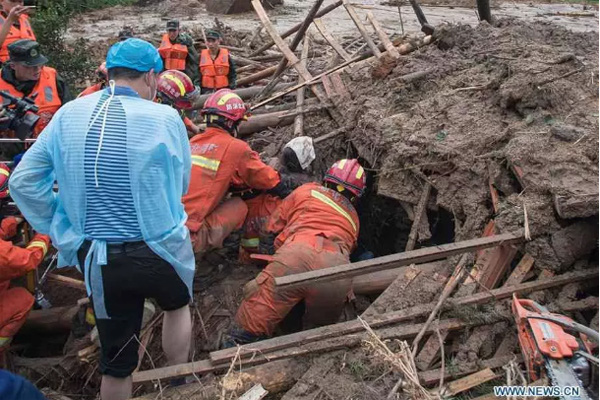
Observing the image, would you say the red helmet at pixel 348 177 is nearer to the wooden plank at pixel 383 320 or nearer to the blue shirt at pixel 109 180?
the wooden plank at pixel 383 320

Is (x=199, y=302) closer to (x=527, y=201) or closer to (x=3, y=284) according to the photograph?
(x=3, y=284)

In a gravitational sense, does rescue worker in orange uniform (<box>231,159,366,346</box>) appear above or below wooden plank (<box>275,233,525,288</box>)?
below

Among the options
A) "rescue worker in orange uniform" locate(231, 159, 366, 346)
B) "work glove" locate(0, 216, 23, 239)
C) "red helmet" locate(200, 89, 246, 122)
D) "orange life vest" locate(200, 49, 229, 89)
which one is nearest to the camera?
"rescue worker in orange uniform" locate(231, 159, 366, 346)

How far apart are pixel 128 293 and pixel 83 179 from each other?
2.40 ft

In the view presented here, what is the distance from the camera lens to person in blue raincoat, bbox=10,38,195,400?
2.81m

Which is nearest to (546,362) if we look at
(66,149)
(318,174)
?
(66,149)

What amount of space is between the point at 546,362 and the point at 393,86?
13.2 feet

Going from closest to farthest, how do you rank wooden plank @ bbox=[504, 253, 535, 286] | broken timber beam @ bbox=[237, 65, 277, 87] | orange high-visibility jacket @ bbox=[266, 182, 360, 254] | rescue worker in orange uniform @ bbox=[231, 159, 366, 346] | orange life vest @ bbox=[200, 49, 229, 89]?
1. wooden plank @ bbox=[504, 253, 535, 286]
2. rescue worker in orange uniform @ bbox=[231, 159, 366, 346]
3. orange high-visibility jacket @ bbox=[266, 182, 360, 254]
4. orange life vest @ bbox=[200, 49, 229, 89]
5. broken timber beam @ bbox=[237, 65, 277, 87]

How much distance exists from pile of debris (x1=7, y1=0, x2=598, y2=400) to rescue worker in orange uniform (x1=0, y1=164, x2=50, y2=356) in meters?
0.52

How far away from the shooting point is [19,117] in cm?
469

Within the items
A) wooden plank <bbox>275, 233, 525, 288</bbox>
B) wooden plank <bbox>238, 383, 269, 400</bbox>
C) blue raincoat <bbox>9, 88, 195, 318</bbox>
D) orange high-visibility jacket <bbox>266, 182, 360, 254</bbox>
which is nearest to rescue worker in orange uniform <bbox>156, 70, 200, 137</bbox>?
orange high-visibility jacket <bbox>266, 182, 360, 254</bbox>

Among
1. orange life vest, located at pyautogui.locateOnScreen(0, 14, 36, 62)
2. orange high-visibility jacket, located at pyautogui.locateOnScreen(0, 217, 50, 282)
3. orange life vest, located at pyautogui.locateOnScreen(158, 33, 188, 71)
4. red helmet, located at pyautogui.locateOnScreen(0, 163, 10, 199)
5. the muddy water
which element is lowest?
the muddy water

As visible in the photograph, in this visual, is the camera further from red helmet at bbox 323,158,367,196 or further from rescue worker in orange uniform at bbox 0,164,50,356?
red helmet at bbox 323,158,367,196

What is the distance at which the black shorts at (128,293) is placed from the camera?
2.95 metres
